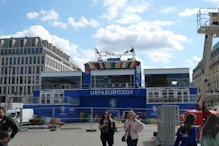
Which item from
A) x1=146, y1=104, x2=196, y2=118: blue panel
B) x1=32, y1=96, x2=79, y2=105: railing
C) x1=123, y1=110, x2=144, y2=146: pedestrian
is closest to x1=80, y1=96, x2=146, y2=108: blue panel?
x1=32, y1=96, x2=79, y2=105: railing

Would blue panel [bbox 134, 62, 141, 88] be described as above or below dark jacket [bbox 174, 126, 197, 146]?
above

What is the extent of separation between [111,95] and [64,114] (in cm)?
817

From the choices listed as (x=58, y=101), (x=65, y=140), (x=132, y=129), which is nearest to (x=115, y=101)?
(x=58, y=101)

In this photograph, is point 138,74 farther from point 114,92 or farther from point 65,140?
point 65,140

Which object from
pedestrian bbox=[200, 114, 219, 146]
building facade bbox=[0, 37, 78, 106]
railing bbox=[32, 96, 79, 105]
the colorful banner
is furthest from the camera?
building facade bbox=[0, 37, 78, 106]

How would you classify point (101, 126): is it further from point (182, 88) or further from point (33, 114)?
point (182, 88)

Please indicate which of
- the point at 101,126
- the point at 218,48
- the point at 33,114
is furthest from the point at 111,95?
the point at 218,48

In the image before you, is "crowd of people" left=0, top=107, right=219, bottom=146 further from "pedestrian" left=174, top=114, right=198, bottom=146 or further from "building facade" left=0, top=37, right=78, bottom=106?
"building facade" left=0, top=37, right=78, bottom=106

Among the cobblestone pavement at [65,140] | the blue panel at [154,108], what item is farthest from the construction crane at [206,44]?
the blue panel at [154,108]

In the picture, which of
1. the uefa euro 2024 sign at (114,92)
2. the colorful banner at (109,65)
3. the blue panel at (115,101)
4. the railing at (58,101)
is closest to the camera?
the railing at (58,101)

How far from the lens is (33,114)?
3347cm

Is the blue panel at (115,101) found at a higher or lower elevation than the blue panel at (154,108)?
higher

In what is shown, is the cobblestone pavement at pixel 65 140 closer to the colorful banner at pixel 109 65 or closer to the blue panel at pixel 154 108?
the blue panel at pixel 154 108

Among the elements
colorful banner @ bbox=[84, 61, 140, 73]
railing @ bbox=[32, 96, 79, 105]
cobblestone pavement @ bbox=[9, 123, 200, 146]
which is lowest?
cobblestone pavement @ bbox=[9, 123, 200, 146]
